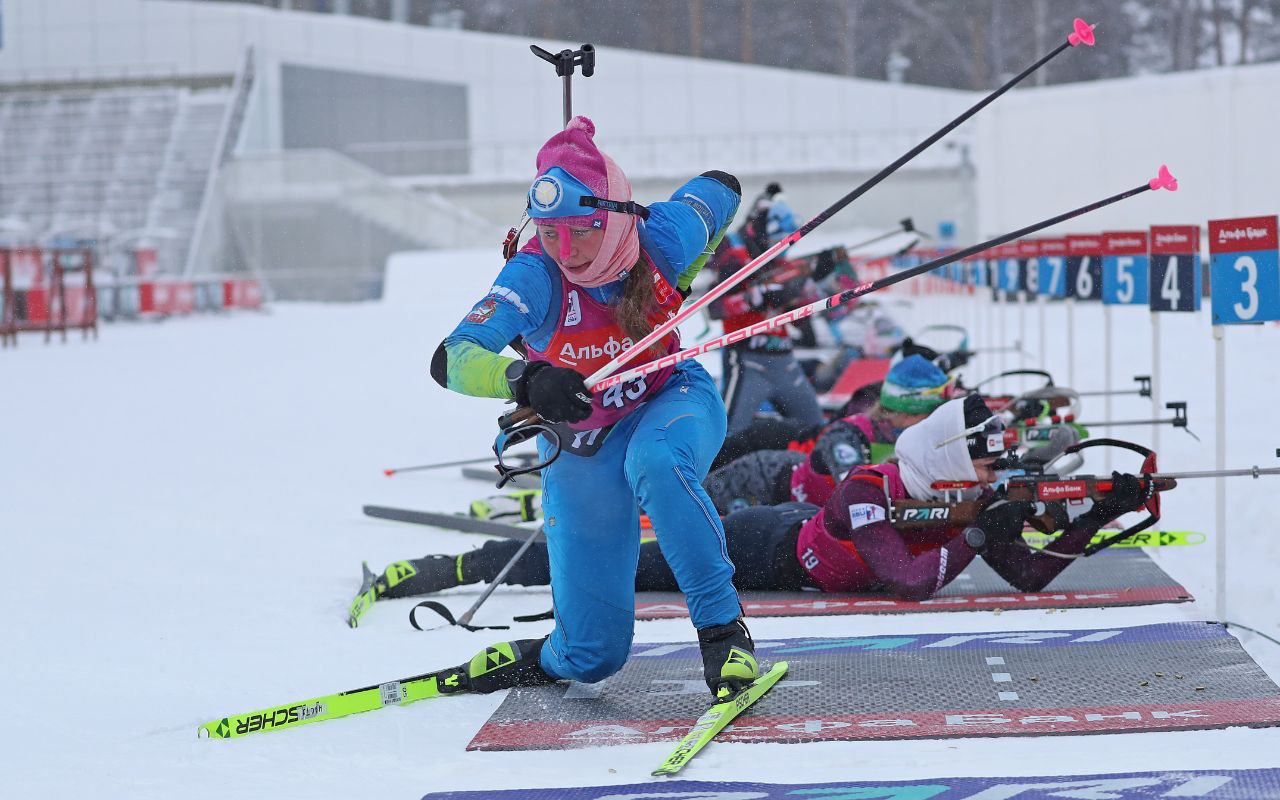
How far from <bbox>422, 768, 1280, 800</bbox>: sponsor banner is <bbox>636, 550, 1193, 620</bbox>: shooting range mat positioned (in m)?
1.84

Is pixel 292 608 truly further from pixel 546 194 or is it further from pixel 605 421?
pixel 546 194

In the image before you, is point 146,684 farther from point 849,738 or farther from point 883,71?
point 883,71

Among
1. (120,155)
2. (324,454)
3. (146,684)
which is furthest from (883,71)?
(146,684)

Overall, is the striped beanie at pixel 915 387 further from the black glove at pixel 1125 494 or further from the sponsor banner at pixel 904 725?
the sponsor banner at pixel 904 725

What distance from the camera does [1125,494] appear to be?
4.80 meters

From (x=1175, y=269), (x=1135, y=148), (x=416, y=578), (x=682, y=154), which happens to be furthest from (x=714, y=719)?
(x=682, y=154)

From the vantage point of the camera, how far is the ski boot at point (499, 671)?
Result: 4.14m

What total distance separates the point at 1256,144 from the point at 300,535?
66.9 ft

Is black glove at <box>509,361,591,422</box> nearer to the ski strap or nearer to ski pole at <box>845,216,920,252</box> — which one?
the ski strap

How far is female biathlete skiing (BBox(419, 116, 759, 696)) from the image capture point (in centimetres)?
380

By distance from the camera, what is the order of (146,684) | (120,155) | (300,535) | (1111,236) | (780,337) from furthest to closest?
(120,155) → (780,337) → (1111,236) → (300,535) → (146,684)

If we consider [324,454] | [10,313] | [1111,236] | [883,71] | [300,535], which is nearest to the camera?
[300,535]

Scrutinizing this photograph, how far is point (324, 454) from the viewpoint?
9750 mm

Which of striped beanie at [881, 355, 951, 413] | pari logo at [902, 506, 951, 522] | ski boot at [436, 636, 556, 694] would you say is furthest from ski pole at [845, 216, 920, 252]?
ski boot at [436, 636, 556, 694]
